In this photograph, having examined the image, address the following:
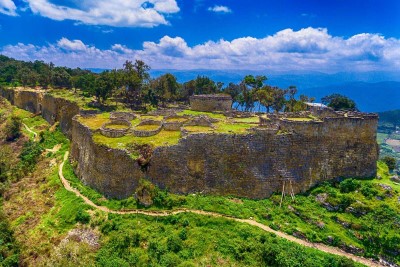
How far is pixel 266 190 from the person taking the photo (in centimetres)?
3014

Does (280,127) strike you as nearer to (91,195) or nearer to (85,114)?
(91,195)

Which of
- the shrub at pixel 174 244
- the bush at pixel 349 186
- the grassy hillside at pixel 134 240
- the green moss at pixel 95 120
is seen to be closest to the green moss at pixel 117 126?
the green moss at pixel 95 120

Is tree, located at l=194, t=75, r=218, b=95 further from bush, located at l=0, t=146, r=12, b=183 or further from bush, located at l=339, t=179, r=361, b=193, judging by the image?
bush, located at l=339, t=179, r=361, b=193

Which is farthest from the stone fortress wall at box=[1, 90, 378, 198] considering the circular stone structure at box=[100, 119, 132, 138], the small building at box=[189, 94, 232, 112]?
the small building at box=[189, 94, 232, 112]

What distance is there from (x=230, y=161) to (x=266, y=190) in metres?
4.34

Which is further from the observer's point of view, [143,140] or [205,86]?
[205,86]

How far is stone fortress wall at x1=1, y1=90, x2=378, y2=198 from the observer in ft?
95.2

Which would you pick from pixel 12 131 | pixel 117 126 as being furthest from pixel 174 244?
pixel 12 131

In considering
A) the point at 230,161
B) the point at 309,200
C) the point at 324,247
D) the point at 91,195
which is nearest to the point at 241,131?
the point at 230,161

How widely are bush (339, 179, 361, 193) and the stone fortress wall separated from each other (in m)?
1.74

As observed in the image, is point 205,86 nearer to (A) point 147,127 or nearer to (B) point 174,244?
(A) point 147,127

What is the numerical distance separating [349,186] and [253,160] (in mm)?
9279

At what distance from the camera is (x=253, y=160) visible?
30.2 meters

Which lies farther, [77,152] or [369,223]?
[77,152]
